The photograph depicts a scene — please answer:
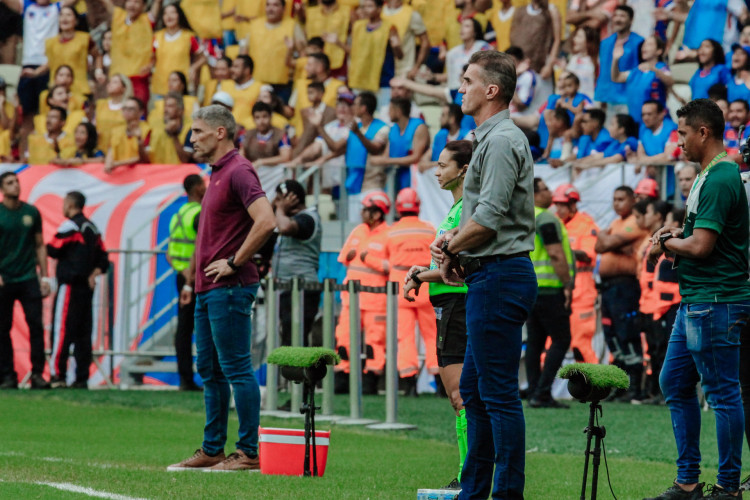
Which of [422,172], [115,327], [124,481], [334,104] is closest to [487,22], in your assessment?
[334,104]

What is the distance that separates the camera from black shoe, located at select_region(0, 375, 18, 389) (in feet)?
54.9

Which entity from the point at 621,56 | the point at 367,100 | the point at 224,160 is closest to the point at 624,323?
the point at 621,56

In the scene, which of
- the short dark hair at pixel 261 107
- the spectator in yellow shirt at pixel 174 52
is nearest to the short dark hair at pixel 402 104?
the short dark hair at pixel 261 107

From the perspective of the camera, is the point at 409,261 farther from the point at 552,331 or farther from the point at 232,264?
the point at 232,264

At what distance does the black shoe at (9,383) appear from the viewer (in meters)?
16.7

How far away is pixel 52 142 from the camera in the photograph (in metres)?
21.0

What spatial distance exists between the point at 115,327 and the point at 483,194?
39.7 feet

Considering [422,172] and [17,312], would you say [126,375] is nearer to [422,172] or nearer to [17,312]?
[17,312]

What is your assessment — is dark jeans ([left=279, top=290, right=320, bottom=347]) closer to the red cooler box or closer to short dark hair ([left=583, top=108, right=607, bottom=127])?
short dark hair ([left=583, top=108, right=607, bottom=127])

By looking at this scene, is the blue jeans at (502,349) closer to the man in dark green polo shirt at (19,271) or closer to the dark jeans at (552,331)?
the dark jeans at (552,331)

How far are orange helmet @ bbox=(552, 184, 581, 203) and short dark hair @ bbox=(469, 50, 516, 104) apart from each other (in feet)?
30.9

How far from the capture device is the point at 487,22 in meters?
20.2

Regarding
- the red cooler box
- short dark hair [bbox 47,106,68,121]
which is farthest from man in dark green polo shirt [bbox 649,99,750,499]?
short dark hair [bbox 47,106,68,121]

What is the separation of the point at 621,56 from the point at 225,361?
1116 centimetres
